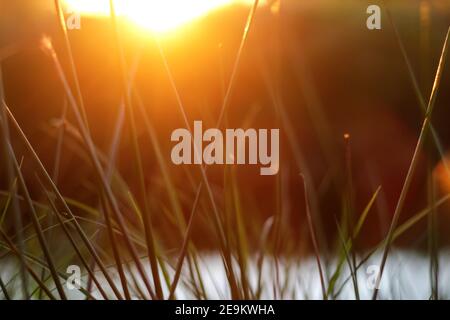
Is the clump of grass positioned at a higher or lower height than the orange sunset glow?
lower

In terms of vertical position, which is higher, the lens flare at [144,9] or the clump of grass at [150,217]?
the lens flare at [144,9]

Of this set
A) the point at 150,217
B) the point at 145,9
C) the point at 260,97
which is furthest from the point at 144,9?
the point at 260,97

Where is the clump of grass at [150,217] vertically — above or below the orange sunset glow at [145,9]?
below

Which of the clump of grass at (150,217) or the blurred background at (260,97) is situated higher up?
the blurred background at (260,97)

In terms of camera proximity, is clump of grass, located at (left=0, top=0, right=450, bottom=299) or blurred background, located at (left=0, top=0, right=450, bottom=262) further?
blurred background, located at (left=0, top=0, right=450, bottom=262)

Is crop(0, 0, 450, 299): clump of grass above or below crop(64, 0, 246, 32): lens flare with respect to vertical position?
below

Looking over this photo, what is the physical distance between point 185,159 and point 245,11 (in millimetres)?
416

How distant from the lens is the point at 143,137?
1675 millimetres

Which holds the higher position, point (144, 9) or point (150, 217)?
point (144, 9)

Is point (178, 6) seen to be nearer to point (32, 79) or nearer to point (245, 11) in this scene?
point (245, 11)

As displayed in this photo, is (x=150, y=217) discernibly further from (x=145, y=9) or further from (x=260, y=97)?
(x=260, y=97)

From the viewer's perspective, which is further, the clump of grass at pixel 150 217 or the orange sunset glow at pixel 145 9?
the orange sunset glow at pixel 145 9

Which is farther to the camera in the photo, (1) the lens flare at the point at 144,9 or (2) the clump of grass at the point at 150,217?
Answer: (1) the lens flare at the point at 144,9
